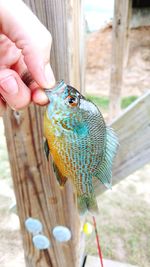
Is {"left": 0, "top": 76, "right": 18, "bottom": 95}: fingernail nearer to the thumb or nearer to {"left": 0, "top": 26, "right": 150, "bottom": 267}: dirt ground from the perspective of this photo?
the thumb

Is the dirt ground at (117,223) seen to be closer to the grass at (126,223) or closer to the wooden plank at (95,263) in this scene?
the grass at (126,223)

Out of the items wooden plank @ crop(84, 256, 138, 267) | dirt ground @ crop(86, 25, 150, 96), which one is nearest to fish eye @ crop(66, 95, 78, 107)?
wooden plank @ crop(84, 256, 138, 267)

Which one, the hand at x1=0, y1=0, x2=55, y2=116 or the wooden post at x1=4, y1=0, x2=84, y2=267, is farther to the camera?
the wooden post at x1=4, y1=0, x2=84, y2=267

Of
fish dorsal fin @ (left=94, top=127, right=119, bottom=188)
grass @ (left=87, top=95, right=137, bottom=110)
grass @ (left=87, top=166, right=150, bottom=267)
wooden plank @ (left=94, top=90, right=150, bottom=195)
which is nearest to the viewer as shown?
fish dorsal fin @ (left=94, top=127, right=119, bottom=188)

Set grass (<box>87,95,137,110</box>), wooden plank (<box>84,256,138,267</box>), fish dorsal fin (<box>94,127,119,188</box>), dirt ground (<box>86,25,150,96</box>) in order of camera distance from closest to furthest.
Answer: fish dorsal fin (<box>94,127,119,188</box>) < wooden plank (<box>84,256,138,267</box>) < grass (<box>87,95,137,110</box>) < dirt ground (<box>86,25,150,96</box>)

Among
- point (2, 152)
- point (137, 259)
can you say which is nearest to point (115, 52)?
point (2, 152)

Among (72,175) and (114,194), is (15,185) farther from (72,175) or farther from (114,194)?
(114,194)
